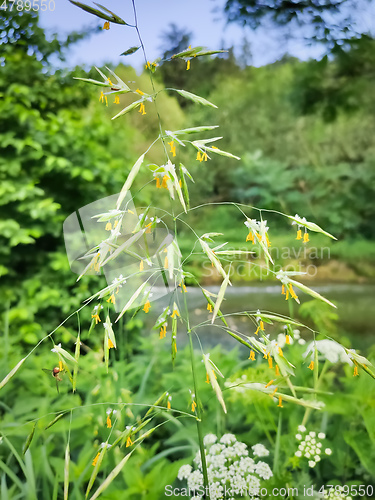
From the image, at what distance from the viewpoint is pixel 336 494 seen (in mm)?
833

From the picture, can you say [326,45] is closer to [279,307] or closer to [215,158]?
[215,158]

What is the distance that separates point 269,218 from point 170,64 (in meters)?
0.60

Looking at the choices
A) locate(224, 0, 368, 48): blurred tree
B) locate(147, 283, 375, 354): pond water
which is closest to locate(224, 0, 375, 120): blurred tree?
locate(224, 0, 368, 48): blurred tree

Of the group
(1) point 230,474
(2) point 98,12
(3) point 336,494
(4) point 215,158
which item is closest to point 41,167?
(4) point 215,158

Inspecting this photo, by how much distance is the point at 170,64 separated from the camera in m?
1.38

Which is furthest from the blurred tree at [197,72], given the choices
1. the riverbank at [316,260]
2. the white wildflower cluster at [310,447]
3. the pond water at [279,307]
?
the white wildflower cluster at [310,447]

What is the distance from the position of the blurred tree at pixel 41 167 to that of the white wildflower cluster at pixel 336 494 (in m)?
0.86

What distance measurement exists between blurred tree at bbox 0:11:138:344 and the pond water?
39 cm

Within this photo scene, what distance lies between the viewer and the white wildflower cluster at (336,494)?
32.4 inches

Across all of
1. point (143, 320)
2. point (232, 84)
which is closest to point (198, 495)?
point (143, 320)

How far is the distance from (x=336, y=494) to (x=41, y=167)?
1184mm

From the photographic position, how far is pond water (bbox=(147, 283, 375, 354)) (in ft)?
4.37

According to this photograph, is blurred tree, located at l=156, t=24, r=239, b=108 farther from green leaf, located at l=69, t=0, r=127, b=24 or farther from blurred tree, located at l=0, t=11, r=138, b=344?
green leaf, located at l=69, t=0, r=127, b=24

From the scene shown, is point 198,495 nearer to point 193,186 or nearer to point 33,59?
point 193,186
